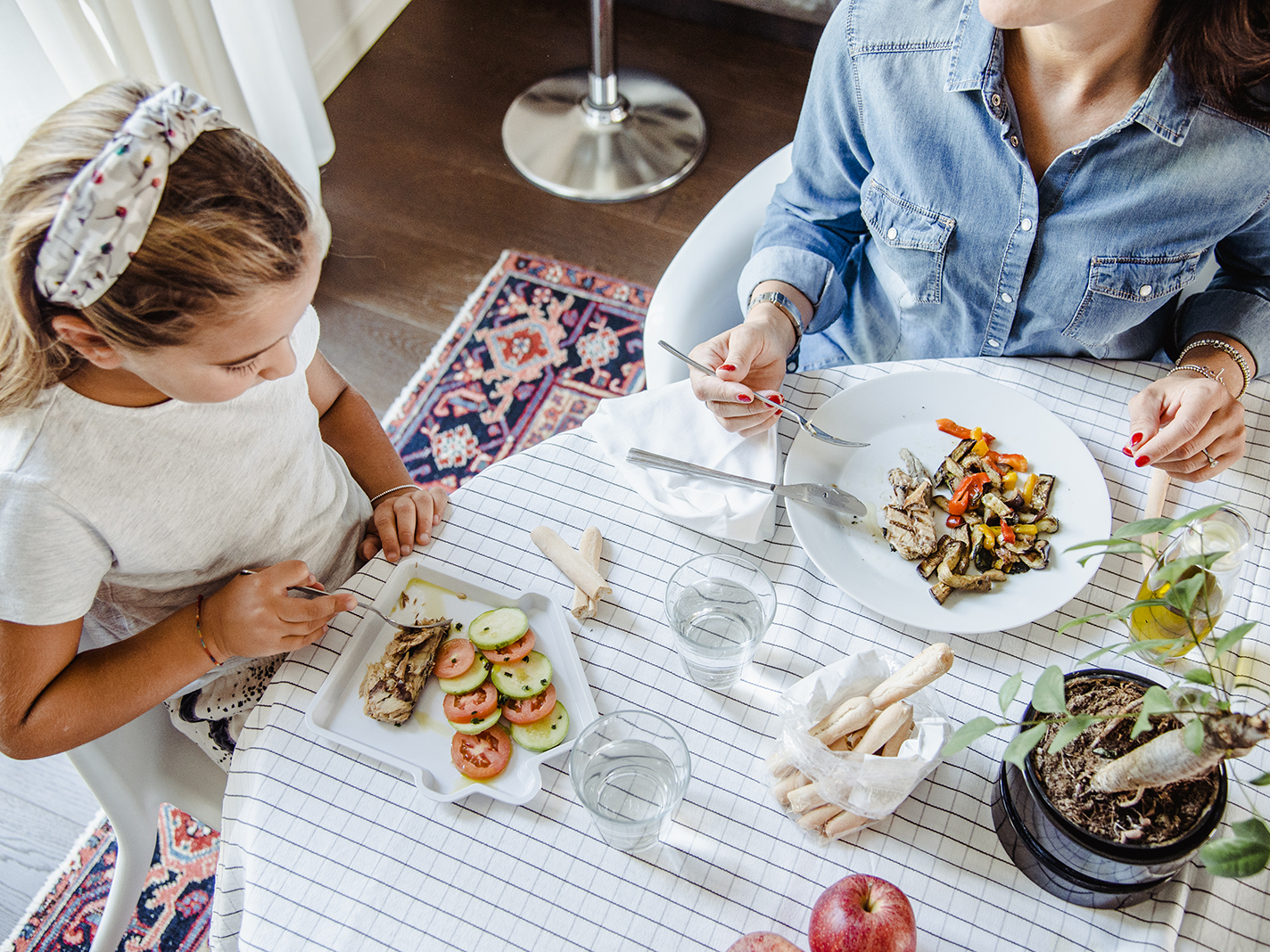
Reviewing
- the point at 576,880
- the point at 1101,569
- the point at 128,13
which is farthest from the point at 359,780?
the point at 128,13

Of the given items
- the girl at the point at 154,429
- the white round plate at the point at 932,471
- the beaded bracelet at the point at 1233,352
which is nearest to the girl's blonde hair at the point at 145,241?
the girl at the point at 154,429

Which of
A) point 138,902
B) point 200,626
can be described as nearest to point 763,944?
point 200,626

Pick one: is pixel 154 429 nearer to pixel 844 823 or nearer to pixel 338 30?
pixel 844 823

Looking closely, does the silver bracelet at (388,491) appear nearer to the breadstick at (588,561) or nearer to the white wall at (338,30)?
the breadstick at (588,561)

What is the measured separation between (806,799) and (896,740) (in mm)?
91

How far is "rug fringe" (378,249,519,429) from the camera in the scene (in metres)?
2.16

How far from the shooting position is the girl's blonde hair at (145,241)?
2.34ft

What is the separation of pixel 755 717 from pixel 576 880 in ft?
0.71

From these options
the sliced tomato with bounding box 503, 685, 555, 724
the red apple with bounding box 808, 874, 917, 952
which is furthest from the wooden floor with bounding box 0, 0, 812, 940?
the red apple with bounding box 808, 874, 917, 952

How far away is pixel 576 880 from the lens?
0.78 m

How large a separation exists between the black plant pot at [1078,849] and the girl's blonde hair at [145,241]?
2.44 feet

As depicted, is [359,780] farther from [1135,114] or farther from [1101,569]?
[1135,114]

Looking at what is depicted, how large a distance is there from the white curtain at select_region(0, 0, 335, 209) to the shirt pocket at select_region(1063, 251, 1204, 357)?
4.09 feet

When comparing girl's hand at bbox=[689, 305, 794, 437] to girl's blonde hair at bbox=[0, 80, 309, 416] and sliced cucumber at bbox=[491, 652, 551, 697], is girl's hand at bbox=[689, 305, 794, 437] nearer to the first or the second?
sliced cucumber at bbox=[491, 652, 551, 697]
